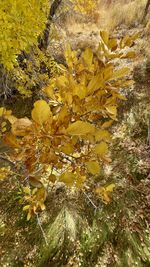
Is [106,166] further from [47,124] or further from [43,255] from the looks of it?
[47,124]

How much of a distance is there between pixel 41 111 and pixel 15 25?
118 inches

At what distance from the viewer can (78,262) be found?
143 inches

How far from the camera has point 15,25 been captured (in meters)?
3.31

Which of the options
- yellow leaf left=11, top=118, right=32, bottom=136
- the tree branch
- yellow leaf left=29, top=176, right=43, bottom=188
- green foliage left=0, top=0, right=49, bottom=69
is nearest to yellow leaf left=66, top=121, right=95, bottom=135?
yellow leaf left=11, top=118, right=32, bottom=136

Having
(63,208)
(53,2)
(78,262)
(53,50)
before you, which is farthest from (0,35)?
(53,50)

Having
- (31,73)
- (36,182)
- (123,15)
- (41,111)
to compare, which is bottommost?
(31,73)

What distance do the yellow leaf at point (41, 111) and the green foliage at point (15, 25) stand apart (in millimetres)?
2653

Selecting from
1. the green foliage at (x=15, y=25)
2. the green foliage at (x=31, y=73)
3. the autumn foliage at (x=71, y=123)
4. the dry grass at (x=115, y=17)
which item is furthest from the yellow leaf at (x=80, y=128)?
the dry grass at (x=115, y=17)

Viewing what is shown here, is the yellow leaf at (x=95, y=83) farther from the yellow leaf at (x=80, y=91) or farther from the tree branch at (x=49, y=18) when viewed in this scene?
the tree branch at (x=49, y=18)

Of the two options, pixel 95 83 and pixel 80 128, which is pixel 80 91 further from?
pixel 80 128

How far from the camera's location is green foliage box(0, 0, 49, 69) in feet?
10.0

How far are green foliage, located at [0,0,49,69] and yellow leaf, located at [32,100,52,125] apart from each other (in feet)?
8.70

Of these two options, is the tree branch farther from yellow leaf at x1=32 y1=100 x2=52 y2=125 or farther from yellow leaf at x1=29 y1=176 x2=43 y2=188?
yellow leaf at x1=32 y1=100 x2=52 y2=125

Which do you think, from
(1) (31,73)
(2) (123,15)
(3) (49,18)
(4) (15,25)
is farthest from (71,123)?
(2) (123,15)
